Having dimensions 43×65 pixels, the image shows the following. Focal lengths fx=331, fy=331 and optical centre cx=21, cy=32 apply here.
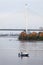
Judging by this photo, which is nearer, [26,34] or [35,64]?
[35,64]

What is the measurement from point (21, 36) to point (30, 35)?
0.91 meters

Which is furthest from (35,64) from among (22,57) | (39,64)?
(22,57)

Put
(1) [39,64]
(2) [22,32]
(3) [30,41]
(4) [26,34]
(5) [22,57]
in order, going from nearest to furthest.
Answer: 1. (1) [39,64]
2. (5) [22,57]
3. (4) [26,34]
4. (2) [22,32]
5. (3) [30,41]

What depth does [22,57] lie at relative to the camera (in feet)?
36.7

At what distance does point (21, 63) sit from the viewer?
32.1 feet

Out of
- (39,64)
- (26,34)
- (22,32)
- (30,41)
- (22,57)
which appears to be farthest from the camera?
(30,41)

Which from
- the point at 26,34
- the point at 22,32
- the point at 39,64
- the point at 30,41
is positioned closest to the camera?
the point at 39,64

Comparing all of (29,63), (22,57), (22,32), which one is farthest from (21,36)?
(29,63)

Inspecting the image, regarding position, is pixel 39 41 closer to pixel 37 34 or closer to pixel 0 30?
pixel 37 34

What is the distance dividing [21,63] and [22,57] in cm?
139

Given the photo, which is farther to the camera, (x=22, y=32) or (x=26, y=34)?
(x=22, y=32)

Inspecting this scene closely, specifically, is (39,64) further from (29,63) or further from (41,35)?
(41,35)

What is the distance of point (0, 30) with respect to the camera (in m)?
19.9

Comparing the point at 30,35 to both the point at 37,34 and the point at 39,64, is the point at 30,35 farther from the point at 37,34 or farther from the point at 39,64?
the point at 39,64
